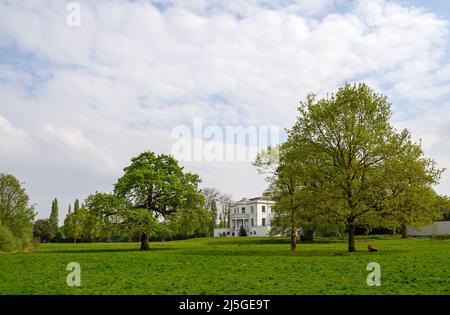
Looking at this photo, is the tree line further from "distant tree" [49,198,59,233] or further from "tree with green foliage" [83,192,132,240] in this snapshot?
"distant tree" [49,198,59,233]

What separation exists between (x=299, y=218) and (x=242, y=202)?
93.6 m

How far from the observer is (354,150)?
37344mm

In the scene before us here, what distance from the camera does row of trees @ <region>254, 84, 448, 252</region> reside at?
35.5 meters

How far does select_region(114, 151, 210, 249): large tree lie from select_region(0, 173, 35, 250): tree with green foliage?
15.5 metres

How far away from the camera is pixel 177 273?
73.5 ft

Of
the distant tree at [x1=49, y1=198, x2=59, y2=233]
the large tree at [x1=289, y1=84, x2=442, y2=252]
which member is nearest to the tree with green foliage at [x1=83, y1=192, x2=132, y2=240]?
the large tree at [x1=289, y1=84, x2=442, y2=252]

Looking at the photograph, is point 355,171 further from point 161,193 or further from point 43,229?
point 43,229

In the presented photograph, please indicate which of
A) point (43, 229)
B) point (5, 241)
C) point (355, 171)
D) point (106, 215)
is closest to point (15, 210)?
point (5, 241)

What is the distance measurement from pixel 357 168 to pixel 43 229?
349 feet

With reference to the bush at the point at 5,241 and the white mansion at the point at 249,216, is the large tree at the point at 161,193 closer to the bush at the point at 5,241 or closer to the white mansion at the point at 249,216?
the bush at the point at 5,241

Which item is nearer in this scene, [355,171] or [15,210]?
[355,171]

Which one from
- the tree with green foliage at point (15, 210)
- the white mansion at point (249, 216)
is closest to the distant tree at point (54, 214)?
the white mansion at point (249, 216)
